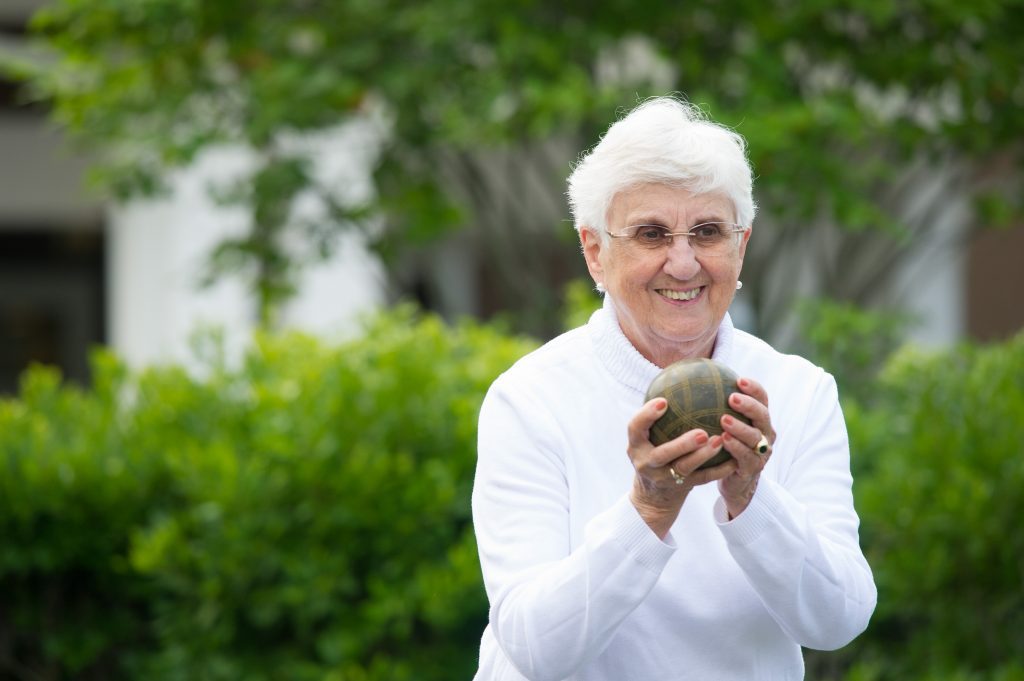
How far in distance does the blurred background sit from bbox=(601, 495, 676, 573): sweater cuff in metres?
1.55

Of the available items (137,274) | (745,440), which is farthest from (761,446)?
(137,274)

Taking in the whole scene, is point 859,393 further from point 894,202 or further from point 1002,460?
point 894,202

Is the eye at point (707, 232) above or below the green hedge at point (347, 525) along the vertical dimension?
above

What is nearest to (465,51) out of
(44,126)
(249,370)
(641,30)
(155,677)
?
(641,30)

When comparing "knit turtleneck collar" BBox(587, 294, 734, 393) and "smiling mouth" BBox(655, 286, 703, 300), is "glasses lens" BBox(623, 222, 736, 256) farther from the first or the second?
"knit turtleneck collar" BBox(587, 294, 734, 393)

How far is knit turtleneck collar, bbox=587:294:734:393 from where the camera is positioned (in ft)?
8.63

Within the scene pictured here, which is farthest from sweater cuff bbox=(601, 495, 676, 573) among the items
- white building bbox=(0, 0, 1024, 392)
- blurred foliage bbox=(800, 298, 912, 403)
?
white building bbox=(0, 0, 1024, 392)

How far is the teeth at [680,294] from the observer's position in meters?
2.55

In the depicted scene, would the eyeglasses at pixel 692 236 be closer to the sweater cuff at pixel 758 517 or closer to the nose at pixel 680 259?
the nose at pixel 680 259

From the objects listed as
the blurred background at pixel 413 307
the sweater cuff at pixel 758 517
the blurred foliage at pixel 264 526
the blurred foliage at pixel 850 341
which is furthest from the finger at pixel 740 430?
the blurred foliage at pixel 850 341

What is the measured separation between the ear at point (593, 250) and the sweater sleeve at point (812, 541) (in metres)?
0.47

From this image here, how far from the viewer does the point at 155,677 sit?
5.46 m

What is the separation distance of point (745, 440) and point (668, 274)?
0.39m

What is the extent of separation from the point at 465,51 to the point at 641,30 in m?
0.96
